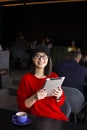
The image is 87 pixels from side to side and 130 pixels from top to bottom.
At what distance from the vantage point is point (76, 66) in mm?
3662

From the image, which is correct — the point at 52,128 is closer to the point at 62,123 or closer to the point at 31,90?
the point at 62,123

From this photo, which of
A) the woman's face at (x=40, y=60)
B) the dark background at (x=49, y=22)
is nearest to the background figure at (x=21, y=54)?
the dark background at (x=49, y=22)

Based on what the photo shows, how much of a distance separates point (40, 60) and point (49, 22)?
8.52 meters

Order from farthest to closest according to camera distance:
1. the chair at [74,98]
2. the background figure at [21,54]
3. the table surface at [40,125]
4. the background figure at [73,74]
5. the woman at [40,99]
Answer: the background figure at [21,54], the background figure at [73,74], the chair at [74,98], the woman at [40,99], the table surface at [40,125]

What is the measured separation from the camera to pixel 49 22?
35.2 ft

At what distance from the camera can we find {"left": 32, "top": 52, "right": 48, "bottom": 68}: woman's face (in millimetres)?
2354

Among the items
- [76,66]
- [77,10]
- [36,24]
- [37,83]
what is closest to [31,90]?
[37,83]

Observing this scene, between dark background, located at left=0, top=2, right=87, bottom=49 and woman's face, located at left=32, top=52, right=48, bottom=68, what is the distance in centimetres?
753

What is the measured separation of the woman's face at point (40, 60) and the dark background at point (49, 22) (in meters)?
7.53

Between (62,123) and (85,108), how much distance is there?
76.3 inches

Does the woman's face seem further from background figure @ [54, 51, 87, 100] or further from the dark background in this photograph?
the dark background

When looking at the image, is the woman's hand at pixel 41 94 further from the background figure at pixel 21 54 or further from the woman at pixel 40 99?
the background figure at pixel 21 54

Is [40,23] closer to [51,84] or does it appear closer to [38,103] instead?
[38,103]

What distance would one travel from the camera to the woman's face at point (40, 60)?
7.72ft
